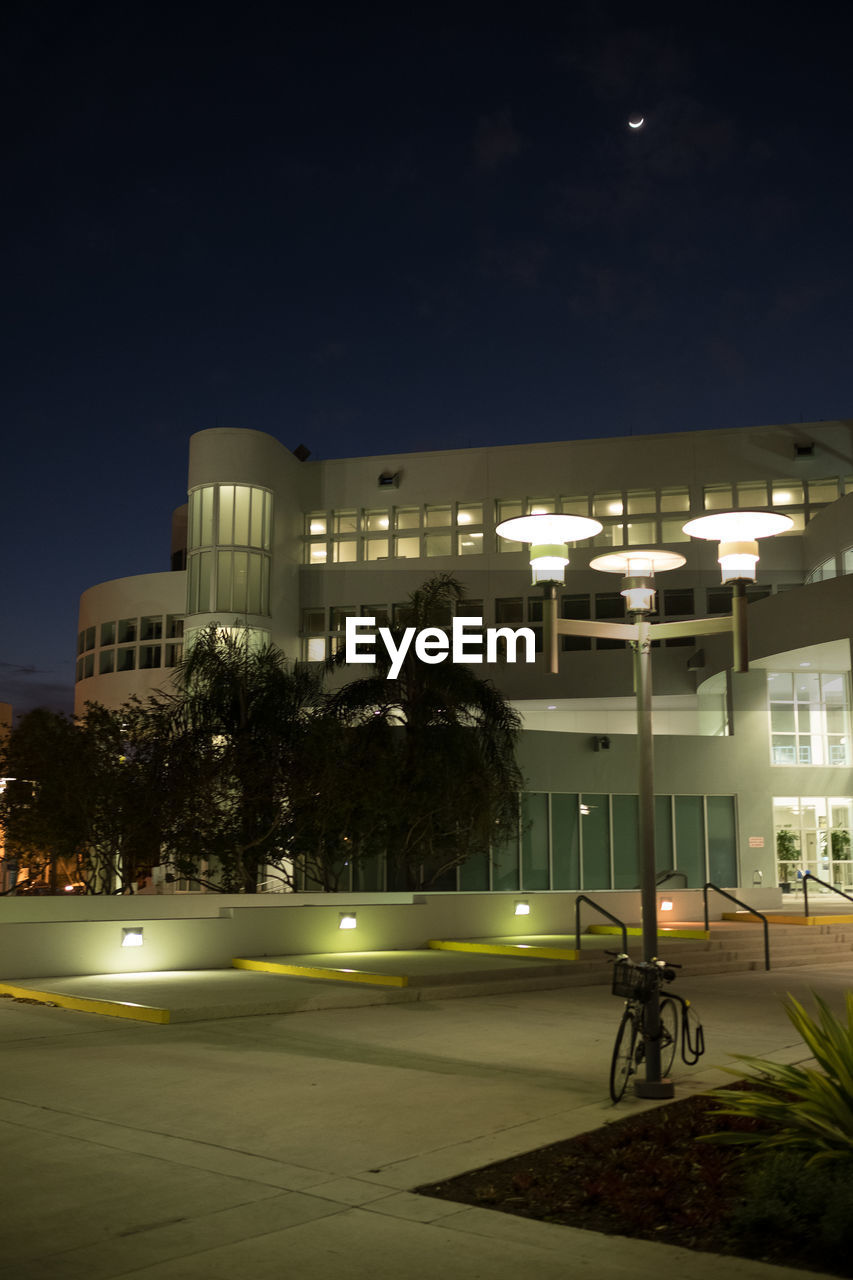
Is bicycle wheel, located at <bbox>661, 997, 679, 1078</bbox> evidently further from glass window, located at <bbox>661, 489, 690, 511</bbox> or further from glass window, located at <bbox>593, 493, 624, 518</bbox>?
glass window, located at <bbox>593, 493, 624, 518</bbox>

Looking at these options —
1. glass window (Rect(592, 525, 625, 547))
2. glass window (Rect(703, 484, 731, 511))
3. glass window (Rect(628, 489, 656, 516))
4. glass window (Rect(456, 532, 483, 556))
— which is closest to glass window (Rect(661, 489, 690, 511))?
glass window (Rect(628, 489, 656, 516))

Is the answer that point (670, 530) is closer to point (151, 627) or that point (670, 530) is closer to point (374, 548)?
point (374, 548)

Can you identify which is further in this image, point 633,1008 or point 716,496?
point 716,496

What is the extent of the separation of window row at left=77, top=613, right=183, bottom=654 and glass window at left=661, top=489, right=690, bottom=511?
17.8 m

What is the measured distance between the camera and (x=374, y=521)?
43.6 metres

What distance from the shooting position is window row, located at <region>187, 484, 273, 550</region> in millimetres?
41031

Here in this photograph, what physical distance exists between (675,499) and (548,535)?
34184 millimetres

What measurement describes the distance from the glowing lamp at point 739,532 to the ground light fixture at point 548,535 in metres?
0.78

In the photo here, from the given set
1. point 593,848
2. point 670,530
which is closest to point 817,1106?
point 593,848

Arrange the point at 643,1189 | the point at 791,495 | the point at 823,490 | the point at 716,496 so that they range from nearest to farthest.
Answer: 1. the point at 643,1189
2. the point at 823,490
3. the point at 791,495
4. the point at 716,496

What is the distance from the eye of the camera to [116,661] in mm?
44531

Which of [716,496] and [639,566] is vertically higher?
[716,496]

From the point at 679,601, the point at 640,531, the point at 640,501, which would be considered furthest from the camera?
the point at 640,501

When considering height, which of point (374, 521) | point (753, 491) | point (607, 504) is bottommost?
point (374, 521)
